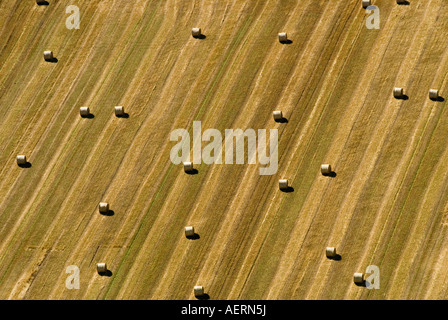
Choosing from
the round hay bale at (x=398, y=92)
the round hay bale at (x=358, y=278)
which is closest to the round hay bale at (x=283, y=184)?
the round hay bale at (x=358, y=278)

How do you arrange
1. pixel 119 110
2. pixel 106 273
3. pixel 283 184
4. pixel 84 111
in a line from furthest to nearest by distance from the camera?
pixel 84 111, pixel 119 110, pixel 283 184, pixel 106 273

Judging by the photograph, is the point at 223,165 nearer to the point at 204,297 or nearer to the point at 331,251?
the point at 204,297

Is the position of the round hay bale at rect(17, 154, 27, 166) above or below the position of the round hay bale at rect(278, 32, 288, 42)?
below

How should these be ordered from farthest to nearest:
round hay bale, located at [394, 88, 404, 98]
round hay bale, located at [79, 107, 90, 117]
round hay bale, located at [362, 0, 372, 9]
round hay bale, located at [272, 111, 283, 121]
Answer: round hay bale, located at [362, 0, 372, 9] → round hay bale, located at [79, 107, 90, 117] → round hay bale, located at [272, 111, 283, 121] → round hay bale, located at [394, 88, 404, 98]

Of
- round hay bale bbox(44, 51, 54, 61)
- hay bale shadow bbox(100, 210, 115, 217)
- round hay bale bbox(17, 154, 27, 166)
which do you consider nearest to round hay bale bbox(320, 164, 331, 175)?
hay bale shadow bbox(100, 210, 115, 217)

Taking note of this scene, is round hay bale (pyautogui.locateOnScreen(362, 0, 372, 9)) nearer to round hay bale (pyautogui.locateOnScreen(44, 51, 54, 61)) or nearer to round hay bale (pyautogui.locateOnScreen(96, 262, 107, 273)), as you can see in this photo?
round hay bale (pyautogui.locateOnScreen(44, 51, 54, 61))

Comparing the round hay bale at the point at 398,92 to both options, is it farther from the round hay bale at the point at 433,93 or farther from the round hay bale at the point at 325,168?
the round hay bale at the point at 325,168

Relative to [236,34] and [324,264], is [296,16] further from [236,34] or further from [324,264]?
[324,264]

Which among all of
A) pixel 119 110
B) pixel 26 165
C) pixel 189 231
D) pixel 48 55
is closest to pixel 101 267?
pixel 189 231

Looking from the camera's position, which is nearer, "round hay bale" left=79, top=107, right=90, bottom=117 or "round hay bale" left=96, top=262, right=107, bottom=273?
"round hay bale" left=96, top=262, right=107, bottom=273
